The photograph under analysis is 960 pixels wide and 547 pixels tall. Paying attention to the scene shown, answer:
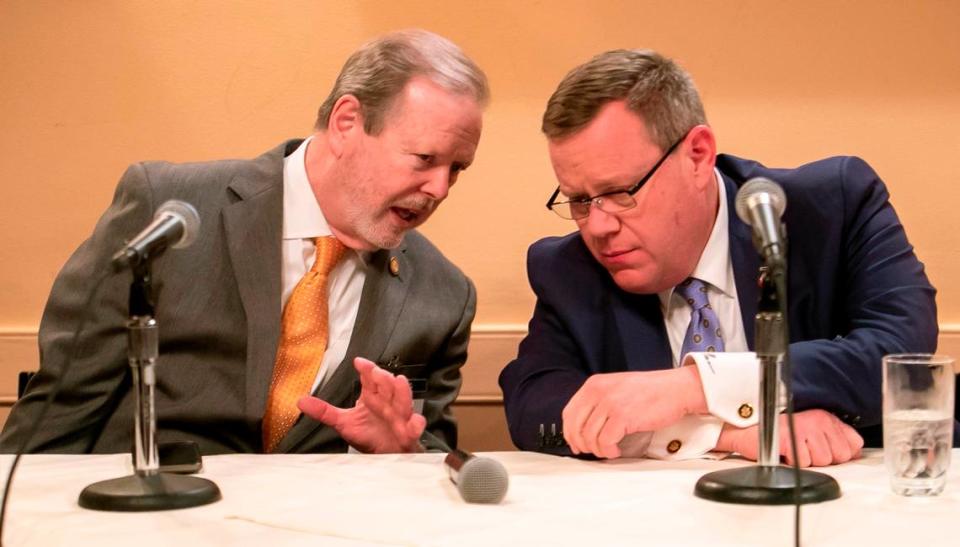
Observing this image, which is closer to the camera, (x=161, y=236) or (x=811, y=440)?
(x=161, y=236)

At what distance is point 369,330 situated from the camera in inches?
113

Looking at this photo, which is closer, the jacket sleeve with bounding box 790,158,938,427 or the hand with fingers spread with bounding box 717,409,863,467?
the hand with fingers spread with bounding box 717,409,863,467

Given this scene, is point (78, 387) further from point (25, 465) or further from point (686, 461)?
point (686, 461)

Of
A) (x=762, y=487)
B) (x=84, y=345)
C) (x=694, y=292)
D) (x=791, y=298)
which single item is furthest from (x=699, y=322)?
(x=84, y=345)

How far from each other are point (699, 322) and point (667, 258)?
15 cm

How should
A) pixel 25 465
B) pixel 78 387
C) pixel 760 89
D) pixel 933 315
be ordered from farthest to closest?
pixel 760 89, pixel 78 387, pixel 933 315, pixel 25 465

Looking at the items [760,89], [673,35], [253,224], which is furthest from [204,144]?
[760,89]

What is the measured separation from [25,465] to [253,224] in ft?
Result: 2.72

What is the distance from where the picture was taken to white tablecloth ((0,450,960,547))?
164 cm

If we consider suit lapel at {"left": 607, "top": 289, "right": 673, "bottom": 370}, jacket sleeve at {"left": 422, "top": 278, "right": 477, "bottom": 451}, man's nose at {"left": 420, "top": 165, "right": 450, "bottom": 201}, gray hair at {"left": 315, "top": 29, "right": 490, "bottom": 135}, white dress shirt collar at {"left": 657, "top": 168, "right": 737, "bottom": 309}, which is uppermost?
gray hair at {"left": 315, "top": 29, "right": 490, "bottom": 135}

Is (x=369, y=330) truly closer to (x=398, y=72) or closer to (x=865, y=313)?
(x=398, y=72)

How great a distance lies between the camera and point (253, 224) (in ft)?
9.29

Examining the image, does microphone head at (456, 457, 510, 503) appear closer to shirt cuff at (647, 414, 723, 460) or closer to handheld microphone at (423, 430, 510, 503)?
handheld microphone at (423, 430, 510, 503)

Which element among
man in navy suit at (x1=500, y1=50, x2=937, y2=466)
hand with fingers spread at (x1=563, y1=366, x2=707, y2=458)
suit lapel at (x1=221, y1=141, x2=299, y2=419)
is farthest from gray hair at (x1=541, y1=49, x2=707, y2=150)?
suit lapel at (x1=221, y1=141, x2=299, y2=419)
